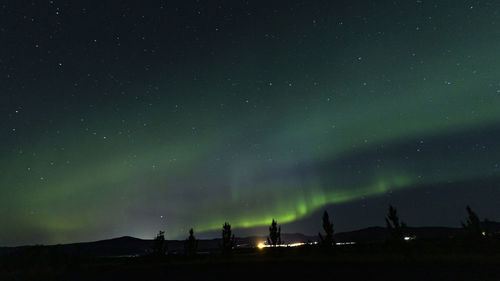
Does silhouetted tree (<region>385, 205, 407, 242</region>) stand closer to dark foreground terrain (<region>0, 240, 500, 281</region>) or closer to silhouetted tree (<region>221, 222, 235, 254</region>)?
dark foreground terrain (<region>0, 240, 500, 281</region>)

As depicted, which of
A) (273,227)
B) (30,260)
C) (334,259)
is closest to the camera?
(334,259)

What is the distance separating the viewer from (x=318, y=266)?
31047 mm

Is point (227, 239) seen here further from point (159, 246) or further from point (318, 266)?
point (318, 266)

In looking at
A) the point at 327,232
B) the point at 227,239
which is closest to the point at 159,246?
the point at 227,239

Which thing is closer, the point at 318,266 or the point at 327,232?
the point at 318,266

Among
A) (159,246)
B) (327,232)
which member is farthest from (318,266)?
(159,246)

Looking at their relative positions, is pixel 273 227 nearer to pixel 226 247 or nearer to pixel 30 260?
pixel 226 247

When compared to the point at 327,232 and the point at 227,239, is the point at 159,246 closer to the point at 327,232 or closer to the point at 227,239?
the point at 227,239

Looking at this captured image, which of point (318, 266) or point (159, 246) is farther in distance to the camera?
point (159, 246)

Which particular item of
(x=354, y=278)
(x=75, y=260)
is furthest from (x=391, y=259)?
(x=75, y=260)

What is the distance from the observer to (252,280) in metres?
22.7

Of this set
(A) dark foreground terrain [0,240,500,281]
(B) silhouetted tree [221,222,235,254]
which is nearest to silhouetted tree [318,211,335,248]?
(A) dark foreground terrain [0,240,500,281]

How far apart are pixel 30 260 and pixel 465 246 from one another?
5778 cm

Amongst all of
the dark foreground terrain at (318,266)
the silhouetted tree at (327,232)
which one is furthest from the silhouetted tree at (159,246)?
the silhouetted tree at (327,232)
